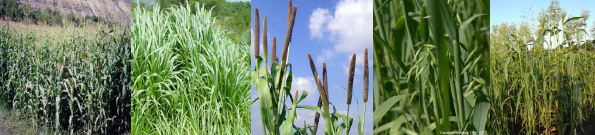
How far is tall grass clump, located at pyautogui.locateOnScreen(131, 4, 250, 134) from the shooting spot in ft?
10.5

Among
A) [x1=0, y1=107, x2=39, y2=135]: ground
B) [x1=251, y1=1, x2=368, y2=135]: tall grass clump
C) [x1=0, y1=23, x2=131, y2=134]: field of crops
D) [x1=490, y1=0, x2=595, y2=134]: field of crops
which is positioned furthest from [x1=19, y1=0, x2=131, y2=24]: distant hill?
[x1=490, y1=0, x2=595, y2=134]: field of crops

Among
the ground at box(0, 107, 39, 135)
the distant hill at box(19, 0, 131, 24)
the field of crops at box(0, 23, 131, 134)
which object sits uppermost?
the distant hill at box(19, 0, 131, 24)

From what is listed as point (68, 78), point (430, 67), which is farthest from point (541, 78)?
point (68, 78)

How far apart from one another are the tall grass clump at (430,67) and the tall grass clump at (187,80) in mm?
1147

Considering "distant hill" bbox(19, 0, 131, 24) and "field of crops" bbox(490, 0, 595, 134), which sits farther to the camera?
"distant hill" bbox(19, 0, 131, 24)

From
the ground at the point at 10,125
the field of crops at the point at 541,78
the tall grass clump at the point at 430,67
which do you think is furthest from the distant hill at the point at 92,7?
the field of crops at the point at 541,78

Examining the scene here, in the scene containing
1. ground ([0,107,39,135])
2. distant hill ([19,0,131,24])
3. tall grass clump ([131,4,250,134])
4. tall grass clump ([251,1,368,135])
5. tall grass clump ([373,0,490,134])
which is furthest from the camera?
tall grass clump ([131,4,250,134])

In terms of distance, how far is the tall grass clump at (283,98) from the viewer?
2654 mm

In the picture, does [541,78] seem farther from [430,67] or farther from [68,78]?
[68,78]

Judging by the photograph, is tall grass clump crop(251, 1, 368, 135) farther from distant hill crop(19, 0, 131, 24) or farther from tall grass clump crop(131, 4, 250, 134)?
distant hill crop(19, 0, 131, 24)

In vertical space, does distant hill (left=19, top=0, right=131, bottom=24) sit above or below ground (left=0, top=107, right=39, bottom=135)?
above

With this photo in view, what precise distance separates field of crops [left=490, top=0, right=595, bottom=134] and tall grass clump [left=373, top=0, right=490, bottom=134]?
8.5 inches

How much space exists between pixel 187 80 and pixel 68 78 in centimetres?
79

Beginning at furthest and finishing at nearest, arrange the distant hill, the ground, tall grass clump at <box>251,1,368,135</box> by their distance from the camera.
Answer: the distant hill, the ground, tall grass clump at <box>251,1,368,135</box>
